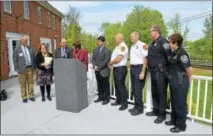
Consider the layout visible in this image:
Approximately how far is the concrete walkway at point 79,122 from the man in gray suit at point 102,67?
1.12 feet

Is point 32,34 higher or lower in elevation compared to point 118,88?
higher

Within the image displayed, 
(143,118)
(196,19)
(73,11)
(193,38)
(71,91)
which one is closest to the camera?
(143,118)

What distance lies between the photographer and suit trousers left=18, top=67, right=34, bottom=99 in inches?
197

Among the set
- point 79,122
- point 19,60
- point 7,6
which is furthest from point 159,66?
point 7,6

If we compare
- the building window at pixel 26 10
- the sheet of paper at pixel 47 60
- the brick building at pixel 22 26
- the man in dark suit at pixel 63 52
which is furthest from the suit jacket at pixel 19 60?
the building window at pixel 26 10

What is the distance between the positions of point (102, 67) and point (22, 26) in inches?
308

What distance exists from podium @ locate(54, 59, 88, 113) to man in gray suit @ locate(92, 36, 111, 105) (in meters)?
0.40

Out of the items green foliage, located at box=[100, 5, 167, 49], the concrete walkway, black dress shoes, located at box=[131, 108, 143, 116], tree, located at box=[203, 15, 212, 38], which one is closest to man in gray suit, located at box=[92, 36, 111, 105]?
the concrete walkway

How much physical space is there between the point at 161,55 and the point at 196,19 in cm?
2953

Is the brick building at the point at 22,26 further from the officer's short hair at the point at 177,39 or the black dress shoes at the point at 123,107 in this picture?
the officer's short hair at the point at 177,39

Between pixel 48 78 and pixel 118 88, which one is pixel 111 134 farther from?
pixel 48 78

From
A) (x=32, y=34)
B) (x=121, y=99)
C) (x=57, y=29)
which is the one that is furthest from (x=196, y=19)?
(x=121, y=99)

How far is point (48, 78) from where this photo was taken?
5.04m

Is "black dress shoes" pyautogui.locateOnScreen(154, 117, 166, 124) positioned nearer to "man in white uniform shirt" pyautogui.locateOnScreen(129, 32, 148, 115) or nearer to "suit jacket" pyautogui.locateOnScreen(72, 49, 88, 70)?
"man in white uniform shirt" pyautogui.locateOnScreen(129, 32, 148, 115)
